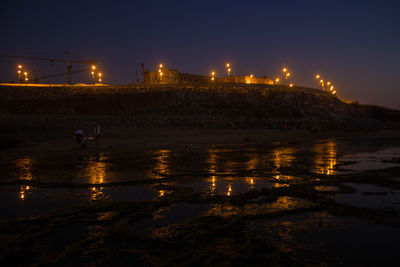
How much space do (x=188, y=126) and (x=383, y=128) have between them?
1697 inches

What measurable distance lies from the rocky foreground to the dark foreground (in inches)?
843

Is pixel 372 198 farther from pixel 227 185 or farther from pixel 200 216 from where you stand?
pixel 200 216

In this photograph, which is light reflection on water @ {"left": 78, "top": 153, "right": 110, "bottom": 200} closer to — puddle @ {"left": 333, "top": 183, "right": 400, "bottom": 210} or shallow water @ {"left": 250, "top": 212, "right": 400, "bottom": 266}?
shallow water @ {"left": 250, "top": 212, "right": 400, "bottom": 266}

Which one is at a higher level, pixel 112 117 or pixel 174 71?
pixel 174 71

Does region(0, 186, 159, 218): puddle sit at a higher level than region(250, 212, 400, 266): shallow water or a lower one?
lower

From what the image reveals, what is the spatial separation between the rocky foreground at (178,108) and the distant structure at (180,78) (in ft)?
58.7

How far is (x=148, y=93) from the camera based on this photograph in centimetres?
4159

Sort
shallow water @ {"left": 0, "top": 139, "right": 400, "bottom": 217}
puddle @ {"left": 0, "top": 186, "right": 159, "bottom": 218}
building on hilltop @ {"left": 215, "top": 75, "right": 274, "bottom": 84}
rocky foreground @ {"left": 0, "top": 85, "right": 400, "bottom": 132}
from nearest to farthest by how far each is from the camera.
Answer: puddle @ {"left": 0, "top": 186, "right": 159, "bottom": 218}, shallow water @ {"left": 0, "top": 139, "right": 400, "bottom": 217}, rocky foreground @ {"left": 0, "top": 85, "right": 400, "bottom": 132}, building on hilltop @ {"left": 215, "top": 75, "right": 274, "bottom": 84}

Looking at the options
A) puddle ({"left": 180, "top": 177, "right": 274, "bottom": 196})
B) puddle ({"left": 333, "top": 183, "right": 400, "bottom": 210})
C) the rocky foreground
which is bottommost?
puddle ({"left": 180, "top": 177, "right": 274, "bottom": 196})

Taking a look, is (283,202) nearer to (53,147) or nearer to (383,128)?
(53,147)

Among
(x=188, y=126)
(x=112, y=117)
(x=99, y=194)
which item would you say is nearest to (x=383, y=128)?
(x=188, y=126)

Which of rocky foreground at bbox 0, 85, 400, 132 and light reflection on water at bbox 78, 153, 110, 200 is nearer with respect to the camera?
light reflection on water at bbox 78, 153, 110, 200

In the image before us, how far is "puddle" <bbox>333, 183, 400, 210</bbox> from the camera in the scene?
214 inches

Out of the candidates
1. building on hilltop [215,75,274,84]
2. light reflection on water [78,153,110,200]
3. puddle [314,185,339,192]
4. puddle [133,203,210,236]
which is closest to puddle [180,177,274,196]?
puddle [133,203,210,236]
